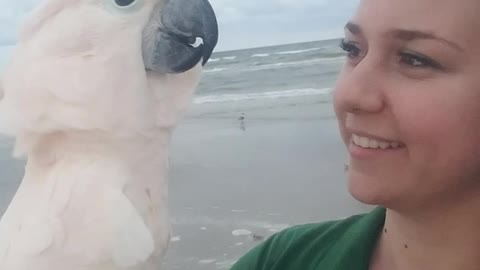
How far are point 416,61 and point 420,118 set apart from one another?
3.1 inches

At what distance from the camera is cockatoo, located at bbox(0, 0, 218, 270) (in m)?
1.23

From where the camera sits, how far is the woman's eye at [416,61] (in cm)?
86

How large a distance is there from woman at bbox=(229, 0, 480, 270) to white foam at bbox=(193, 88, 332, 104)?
6.65 meters

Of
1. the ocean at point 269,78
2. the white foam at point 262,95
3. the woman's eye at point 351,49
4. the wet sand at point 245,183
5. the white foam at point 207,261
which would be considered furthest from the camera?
the ocean at point 269,78

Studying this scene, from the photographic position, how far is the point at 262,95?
8.24m

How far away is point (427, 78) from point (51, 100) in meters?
0.78

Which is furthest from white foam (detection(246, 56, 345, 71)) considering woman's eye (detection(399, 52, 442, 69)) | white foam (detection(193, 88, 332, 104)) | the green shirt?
woman's eye (detection(399, 52, 442, 69))

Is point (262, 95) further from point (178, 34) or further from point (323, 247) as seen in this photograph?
point (323, 247)

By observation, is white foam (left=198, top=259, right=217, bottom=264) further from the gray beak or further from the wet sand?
the gray beak

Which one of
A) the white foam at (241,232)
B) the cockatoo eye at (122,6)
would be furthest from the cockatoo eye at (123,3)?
the white foam at (241,232)

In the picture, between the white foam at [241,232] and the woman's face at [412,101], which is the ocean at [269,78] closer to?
the white foam at [241,232]

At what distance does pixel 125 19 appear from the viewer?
1.39 m

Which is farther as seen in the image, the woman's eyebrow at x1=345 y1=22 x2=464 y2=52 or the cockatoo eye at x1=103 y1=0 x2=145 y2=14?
the cockatoo eye at x1=103 y1=0 x2=145 y2=14

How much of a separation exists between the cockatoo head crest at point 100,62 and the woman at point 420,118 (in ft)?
1.72
